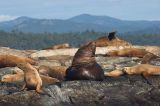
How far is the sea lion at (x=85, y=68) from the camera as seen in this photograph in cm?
1319

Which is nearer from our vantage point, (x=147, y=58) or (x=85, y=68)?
(x=85, y=68)

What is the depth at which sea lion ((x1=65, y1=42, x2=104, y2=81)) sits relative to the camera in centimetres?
1319

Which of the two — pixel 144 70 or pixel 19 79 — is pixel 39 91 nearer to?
pixel 19 79

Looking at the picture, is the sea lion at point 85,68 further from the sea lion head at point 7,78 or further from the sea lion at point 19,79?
the sea lion head at point 7,78

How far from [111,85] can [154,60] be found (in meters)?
3.66

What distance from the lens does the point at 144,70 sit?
45.2ft

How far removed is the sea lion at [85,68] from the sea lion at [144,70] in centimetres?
110

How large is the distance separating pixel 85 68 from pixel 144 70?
1.94m

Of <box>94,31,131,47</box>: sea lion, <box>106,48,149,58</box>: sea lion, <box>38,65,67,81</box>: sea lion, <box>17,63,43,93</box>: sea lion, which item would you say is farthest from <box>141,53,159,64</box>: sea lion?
<box>17,63,43,93</box>: sea lion

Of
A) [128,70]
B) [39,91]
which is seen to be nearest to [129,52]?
[128,70]

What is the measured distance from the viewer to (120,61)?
1593 cm

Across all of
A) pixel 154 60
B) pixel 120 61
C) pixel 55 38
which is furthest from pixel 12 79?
pixel 55 38

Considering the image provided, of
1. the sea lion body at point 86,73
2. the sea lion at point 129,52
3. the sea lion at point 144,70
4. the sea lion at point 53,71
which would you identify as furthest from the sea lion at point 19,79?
the sea lion at point 129,52

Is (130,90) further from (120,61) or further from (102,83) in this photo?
(120,61)
